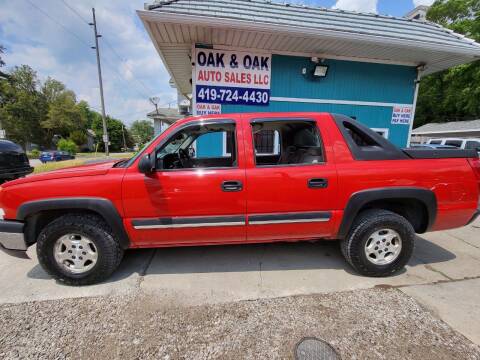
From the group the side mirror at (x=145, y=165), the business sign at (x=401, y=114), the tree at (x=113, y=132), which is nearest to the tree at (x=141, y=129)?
the tree at (x=113, y=132)

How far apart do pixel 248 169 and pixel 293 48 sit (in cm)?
462

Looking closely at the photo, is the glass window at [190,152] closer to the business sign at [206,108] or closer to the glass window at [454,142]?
the business sign at [206,108]

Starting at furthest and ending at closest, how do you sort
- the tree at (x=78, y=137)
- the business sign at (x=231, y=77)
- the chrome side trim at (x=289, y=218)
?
the tree at (x=78, y=137) < the business sign at (x=231, y=77) < the chrome side trim at (x=289, y=218)

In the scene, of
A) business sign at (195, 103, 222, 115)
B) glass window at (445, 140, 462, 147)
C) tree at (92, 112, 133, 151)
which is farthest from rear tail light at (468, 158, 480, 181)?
tree at (92, 112, 133, 151)

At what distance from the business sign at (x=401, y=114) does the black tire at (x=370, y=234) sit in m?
5.28

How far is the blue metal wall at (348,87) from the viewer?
6.02 metres

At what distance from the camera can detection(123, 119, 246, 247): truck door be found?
2.41 metres

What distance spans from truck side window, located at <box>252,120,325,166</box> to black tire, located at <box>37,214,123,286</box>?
1831mm

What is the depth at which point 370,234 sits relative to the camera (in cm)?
263

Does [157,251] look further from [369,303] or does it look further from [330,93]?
[330,93]

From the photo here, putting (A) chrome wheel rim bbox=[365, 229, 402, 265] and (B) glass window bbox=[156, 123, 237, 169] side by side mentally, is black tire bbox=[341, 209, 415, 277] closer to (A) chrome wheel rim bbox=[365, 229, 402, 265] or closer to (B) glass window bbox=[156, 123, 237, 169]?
(A) chrome wheel rim bbox=[365, 229, 402, 265]

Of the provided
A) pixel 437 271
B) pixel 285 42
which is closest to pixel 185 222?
pixel 437 271

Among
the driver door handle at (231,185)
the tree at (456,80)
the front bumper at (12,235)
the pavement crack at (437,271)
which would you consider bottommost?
the pavement crack at (437,271)

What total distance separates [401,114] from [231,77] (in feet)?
16.3
